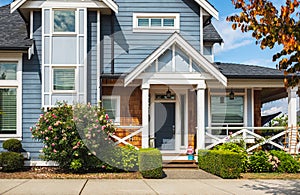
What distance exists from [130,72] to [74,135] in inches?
114

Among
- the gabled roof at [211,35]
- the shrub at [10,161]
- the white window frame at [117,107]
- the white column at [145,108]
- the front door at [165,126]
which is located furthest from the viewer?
the gabled roof at [211,35]

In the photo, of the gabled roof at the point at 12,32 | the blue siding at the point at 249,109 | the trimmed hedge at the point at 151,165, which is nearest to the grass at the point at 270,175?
the trimmed hedge at the point at 151,165

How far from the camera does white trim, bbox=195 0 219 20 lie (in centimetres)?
1778

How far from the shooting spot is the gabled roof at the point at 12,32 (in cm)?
1591

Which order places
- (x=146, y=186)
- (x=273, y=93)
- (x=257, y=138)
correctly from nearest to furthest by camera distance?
1. (x=146, y=186)
2. (x=257, y=138)
3. (x=273, y=93)

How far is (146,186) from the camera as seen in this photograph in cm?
1227

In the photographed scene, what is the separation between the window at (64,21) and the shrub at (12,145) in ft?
13.7

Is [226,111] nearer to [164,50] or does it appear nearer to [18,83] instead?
[164,50]

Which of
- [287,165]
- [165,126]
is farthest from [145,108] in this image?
[287,165]

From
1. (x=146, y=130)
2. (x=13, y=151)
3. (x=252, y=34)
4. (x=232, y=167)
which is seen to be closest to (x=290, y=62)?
(x=252, y=34)

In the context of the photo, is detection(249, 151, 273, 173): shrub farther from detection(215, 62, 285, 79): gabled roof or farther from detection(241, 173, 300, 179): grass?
detection(215, 62, 285, 79): gabled roof

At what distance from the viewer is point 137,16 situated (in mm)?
17938

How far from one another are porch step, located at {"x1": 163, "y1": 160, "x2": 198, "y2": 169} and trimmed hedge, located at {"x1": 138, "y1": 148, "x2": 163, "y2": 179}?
7.29ft

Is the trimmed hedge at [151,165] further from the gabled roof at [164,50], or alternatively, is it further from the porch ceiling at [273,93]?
the porch ceiling at [273,93]
